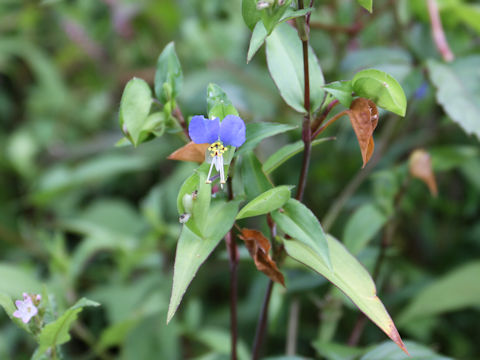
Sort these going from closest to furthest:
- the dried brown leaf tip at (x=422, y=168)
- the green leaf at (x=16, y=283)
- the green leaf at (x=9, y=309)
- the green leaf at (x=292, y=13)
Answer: the green leaf at (x=292, y=13), the green leaf at (x=9, y=309), the dried brown leaf tip at (x=422, y=168), the green leaf at (x=16, y=283)

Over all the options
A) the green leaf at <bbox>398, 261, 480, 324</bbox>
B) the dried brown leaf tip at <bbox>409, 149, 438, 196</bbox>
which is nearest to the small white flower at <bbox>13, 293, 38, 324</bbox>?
the dried brown leaf tip at <bbox>409, 149, 438, 196</bbox>

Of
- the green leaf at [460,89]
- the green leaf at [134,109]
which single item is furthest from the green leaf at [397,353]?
the green leaf at [134,109]

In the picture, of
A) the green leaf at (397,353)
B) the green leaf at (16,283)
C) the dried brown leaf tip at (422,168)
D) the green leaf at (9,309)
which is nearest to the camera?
the green leaf at (9,309)

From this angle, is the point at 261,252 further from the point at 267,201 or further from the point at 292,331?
→ the point at 292,331

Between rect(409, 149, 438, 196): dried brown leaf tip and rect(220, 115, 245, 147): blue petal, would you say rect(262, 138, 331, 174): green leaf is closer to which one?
rect(220, 115, 245, 147): blue petal

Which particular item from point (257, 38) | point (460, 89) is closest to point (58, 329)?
point (257, 38)

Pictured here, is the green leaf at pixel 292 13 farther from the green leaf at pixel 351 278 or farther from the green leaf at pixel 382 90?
the green leaf at pixel 351 278
